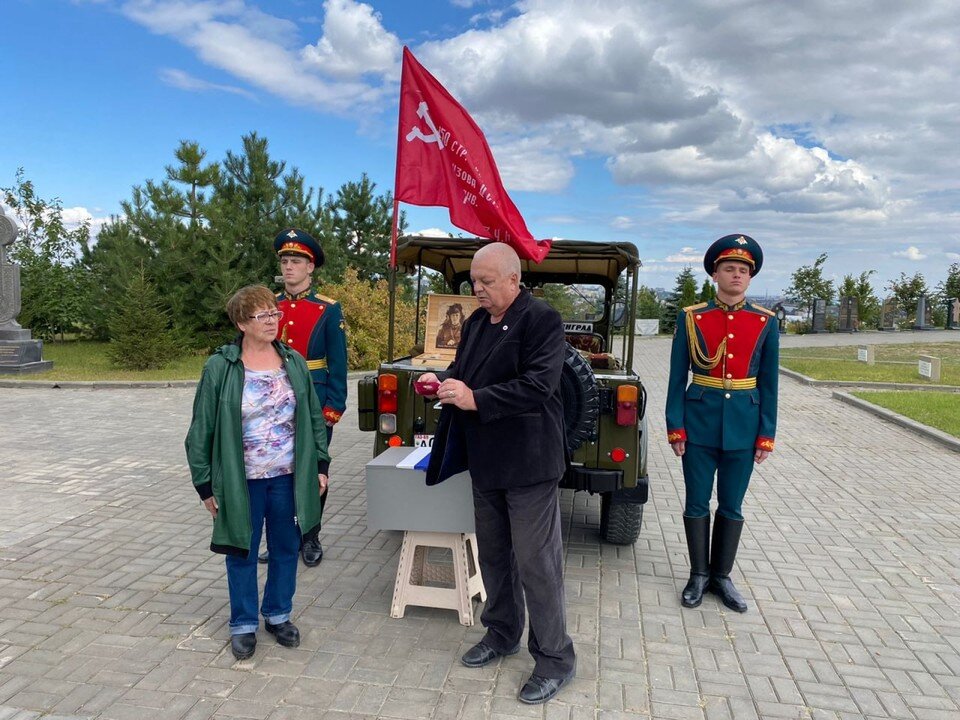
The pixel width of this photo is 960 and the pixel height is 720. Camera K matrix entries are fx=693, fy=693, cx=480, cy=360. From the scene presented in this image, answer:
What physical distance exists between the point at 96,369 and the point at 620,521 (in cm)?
1364

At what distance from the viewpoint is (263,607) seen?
3.47 metres

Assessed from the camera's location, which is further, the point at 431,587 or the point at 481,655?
the point at 431,587

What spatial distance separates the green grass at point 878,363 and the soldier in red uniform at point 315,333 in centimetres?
1375

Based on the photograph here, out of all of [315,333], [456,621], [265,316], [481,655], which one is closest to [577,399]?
[481,655]

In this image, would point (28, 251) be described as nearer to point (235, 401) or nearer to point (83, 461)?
point (83, 461)

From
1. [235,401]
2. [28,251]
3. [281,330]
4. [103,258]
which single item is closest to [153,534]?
[281,330]

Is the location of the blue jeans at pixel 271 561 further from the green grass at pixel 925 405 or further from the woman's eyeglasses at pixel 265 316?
the green grass at pixel 925 405

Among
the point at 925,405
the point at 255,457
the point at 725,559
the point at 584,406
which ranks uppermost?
the point at 584,406

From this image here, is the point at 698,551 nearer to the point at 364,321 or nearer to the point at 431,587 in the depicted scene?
the point at 431,587

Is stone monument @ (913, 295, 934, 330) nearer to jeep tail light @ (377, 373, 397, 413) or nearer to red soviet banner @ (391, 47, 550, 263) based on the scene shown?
red soviet banner @ (391, 47, 550, 263)

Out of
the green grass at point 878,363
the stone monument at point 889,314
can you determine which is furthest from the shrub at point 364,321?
the stone monument at point 889,314

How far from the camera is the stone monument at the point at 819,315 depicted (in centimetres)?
3544

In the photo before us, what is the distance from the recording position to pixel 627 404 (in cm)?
414

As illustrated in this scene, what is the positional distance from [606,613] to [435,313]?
2667 mm
